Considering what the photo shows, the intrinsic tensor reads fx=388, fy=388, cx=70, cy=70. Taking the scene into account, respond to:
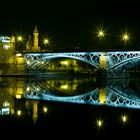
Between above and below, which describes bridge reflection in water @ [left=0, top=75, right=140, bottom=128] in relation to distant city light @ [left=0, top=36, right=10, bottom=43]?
below

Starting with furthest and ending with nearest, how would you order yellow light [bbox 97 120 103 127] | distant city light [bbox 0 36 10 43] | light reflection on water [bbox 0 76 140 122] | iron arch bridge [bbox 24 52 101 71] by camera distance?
distant city light [bbox 0 36 10 43]
iron arch bridge [bbox 24 52 101 71]
light reflection on water [bbox 0 76 140 122]
yellow light [bbox 97 120 103 127]

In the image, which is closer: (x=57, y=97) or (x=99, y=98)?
(x=99, y=98)

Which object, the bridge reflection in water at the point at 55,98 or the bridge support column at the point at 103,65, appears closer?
the bridge reflection in water at the point at 55,98

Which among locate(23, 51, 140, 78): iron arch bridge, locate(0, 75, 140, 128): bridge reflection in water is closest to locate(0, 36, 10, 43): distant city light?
locate(23, 51, 140, 78): iron arch bridge

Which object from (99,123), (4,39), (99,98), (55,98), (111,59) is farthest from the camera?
Result: (4,39)

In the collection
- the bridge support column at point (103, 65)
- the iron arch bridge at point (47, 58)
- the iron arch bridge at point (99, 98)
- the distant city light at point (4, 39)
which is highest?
the distant city light at point (4, 39)

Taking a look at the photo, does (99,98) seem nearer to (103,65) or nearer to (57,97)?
(57,97)

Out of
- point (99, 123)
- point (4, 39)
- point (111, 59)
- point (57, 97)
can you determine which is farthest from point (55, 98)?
point (4, 39)

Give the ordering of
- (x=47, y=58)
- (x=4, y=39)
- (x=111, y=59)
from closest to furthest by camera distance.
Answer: (x=111, y=59) < (x=47, y=58) < (x=4, y=39)

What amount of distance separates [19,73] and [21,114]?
65.9 meters

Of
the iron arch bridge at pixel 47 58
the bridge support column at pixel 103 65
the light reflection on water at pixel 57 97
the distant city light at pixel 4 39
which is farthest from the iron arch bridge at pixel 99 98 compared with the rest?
the distant city light at pixel 4 39

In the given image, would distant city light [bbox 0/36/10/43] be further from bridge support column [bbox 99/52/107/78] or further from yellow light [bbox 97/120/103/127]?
yellow light [bbox 97/120/103/127]

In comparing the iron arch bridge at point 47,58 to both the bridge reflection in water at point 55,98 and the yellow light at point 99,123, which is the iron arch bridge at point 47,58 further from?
the yellow light at point 99,123

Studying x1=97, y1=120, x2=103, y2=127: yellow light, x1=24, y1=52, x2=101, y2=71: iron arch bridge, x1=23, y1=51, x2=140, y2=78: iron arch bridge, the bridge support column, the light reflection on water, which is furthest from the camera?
x1=24, y1=52, x2=101, y2=71: iron arch bridge
